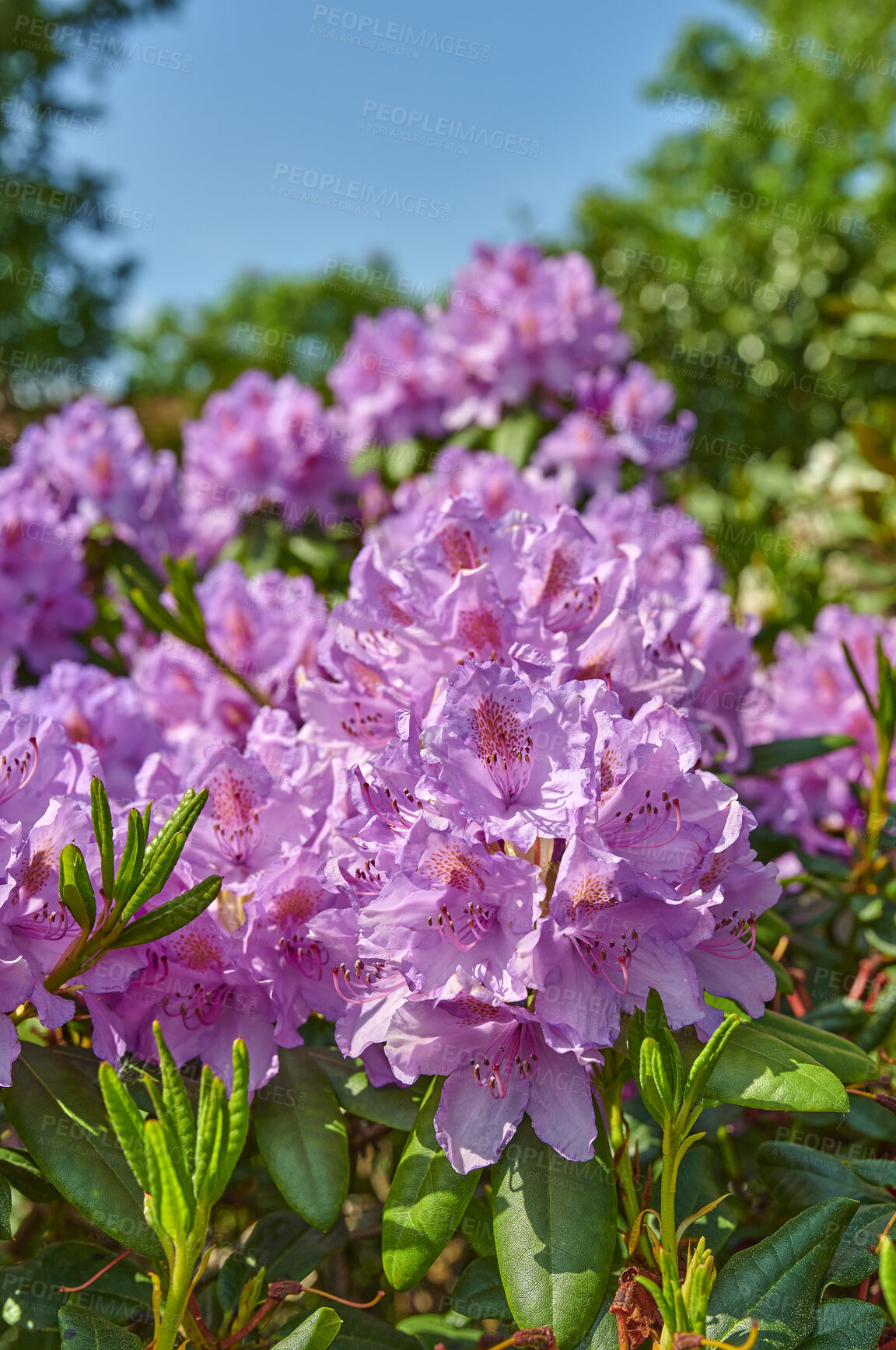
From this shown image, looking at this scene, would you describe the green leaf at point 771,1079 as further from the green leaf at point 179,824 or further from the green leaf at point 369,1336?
the green leaf at point 179,824

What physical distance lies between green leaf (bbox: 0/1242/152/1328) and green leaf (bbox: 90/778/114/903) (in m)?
0.37

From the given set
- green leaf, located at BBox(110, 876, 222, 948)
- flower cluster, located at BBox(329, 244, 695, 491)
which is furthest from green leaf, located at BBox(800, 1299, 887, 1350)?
Result: flower cluster, located at BBox(329, 244, 695, 491)

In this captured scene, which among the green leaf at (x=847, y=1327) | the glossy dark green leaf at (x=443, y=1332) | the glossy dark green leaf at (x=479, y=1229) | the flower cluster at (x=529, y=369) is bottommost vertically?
the glossy dark green leaf at (x=443, y=1332)

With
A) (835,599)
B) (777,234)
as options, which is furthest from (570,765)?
(777,234)

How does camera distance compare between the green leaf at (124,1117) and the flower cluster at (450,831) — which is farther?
the flower cluster at (450,831)

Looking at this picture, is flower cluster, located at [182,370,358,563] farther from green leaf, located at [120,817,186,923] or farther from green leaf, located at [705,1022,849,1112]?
green leaf, located at [705,1022,849,1112]

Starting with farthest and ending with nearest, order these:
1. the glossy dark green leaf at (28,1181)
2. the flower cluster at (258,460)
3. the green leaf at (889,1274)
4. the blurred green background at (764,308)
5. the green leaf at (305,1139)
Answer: the blurred green background at (764,308) < the flower cluster at (258,460) < the glossy dark green leaf at (28,1181) < the green leaf at (305,1139) < the green leaf at (889,1274)

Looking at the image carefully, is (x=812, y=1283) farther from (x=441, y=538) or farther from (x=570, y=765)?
(x=441, y=538)

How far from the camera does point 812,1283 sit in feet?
2.56

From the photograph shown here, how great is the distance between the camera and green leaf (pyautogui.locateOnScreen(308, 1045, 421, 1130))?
3.02 feet

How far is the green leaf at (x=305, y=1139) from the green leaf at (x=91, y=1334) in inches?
5.9

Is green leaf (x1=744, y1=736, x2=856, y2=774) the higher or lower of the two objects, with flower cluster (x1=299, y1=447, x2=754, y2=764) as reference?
lower

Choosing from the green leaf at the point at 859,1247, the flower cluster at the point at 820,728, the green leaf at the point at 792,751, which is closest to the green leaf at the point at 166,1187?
the green leaf at the point at 859,1247

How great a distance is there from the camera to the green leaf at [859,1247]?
82 centimetres
